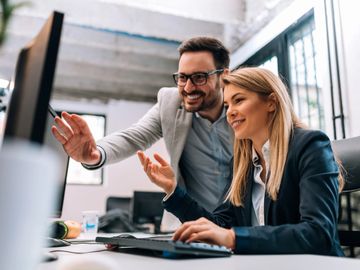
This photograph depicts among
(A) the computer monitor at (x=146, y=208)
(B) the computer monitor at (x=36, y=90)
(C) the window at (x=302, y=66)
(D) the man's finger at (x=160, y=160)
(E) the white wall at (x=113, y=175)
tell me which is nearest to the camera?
(B) the computer monitor at (x=36, y=90)

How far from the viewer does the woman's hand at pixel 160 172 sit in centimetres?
111

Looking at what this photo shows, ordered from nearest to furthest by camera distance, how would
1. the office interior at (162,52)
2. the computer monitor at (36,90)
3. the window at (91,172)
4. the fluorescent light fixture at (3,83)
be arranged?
the computer monitor at (36,90) → the fluorescent light fixture at (3,83) → the office interior at (162,52) → the window at (91,172)

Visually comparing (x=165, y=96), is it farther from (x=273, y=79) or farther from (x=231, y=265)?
(x=231, y=265)

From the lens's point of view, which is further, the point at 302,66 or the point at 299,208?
the point at 302,66

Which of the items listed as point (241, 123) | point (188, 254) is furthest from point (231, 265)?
point (241, 123)

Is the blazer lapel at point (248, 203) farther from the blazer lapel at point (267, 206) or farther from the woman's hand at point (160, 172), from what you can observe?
the woman's hand at point (160, 172)

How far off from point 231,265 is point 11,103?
379 millimetres

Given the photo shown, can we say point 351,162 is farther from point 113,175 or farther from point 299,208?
point 113,175

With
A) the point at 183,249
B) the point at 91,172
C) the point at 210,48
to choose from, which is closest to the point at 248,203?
the point at 183,249

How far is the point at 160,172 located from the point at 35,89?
78 centimetres

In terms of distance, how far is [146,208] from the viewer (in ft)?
13.1

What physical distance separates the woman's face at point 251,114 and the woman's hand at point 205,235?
56 centimetres

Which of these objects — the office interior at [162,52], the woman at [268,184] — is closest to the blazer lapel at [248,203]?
the woman at [268,184]

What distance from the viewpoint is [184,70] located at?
68.4 inches
